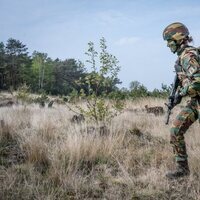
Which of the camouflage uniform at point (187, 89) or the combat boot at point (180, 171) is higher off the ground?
the camouflage uniform at point (187, 89)

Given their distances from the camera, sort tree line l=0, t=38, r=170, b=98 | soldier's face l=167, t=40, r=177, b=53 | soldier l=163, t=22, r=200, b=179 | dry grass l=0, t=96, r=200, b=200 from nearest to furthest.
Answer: dry grass l=0, t=96, r=200, b=200
soldier l=163, t=22, r=200, b=179
soldier's face l=167, t=40, r=177, b=53
tree line l=0, t=38, r=170, b=98

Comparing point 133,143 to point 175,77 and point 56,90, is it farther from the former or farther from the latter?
point 56,90

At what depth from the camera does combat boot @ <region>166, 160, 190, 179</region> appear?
517 cm

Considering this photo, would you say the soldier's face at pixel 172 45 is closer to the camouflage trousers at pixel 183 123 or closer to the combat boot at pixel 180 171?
the camouflage trousers at pixel 183 123

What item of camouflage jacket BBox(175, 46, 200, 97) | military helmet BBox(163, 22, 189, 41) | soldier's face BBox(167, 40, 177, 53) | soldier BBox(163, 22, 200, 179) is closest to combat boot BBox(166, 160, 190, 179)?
soldier BBox(163, 22, 200, 179)

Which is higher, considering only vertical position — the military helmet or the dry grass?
the military helmet

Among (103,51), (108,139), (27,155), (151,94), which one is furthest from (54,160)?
(151,94)

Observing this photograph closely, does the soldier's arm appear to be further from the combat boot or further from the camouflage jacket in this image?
the combat boot

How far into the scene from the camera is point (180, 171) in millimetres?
5219

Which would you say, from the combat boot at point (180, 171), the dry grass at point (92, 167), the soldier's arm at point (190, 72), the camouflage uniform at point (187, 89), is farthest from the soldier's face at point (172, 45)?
the dry grass at point (92, 167)

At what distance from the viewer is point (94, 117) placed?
9.34 meters

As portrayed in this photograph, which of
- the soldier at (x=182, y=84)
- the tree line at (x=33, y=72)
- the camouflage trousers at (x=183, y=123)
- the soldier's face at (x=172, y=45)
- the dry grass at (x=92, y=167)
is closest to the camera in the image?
the dry grass at (x=92, y=167)

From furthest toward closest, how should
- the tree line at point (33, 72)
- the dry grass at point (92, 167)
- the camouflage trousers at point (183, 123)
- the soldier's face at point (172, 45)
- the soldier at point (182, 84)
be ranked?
the tree line at point (33, 72) < the soldier's face at point (172, 45) < the camouflage trousers at point (183, 123) < the soldier at point (182, 84) < the dry grass at point (92, 167)

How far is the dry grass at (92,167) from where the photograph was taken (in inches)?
185
